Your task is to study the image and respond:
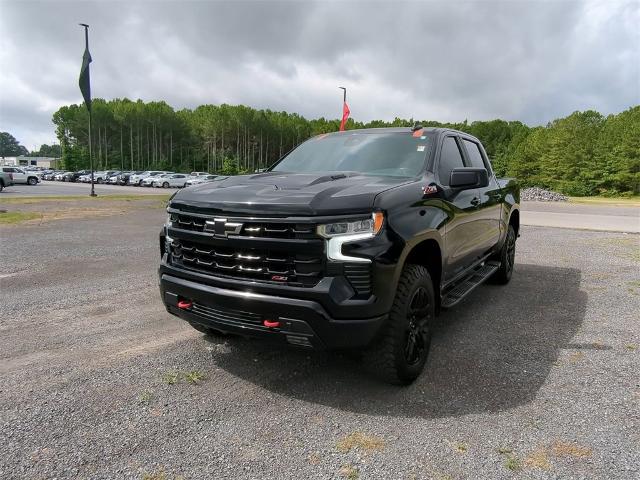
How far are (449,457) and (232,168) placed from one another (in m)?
61.1

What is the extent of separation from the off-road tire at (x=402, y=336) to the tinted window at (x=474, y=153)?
238cm

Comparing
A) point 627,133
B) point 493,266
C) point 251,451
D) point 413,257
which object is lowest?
point 251,451

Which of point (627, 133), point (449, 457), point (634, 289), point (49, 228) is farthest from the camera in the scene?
point (627, 133)

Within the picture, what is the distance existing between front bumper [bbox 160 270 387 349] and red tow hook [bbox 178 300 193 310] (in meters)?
0.14

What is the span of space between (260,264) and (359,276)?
0.62 m

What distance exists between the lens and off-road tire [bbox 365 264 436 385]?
296 cm

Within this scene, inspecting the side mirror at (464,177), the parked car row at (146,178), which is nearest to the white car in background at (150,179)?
the parked car row at (146,178)

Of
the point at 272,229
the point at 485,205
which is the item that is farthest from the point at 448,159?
the point at 272,229

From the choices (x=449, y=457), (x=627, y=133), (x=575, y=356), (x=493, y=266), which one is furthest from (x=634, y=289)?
(x=627, y=133)

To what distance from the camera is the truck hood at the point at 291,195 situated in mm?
2811

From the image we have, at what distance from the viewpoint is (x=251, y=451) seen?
2498mm

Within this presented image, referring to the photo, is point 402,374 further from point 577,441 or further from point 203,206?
point 203,206

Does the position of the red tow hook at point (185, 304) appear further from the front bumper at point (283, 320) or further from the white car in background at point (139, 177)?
the white car in background at point (139, 177)

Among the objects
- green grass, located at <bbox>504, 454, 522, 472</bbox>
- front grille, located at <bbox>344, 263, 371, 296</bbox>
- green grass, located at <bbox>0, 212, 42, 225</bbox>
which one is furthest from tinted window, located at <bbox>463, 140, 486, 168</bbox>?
green grass, located at <bbox>0, 212, 42, 225</bbox>
